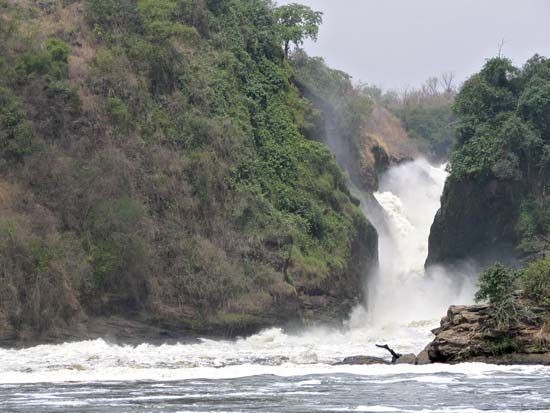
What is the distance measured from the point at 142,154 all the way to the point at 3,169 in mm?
7516

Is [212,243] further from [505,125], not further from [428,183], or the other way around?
[428,183]

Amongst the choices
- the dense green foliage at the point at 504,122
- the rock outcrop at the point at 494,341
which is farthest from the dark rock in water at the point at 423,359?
the dense green foliage at the point at 504,122

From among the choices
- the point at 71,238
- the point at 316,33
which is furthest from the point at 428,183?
the point at 71,238

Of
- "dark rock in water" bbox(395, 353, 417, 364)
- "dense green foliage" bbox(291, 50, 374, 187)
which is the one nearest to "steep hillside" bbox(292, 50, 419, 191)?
"dense green foliage" bbox(291, 50, 374, 187)

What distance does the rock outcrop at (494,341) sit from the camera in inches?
1698

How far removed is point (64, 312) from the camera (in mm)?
52344

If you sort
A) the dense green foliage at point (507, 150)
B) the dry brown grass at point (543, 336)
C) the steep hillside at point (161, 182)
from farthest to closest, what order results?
the dense green foliage at point (507, 150)
the steep hillside at point (161, 182)
the dry brown grass at point (543, 336)

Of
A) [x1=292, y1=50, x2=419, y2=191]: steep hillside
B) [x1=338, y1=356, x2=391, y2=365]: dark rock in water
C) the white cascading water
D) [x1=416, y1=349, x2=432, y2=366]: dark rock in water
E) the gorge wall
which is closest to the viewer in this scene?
the white cascading water

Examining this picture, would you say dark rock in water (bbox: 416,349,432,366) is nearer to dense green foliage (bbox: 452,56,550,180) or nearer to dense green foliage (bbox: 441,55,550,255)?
dense green foliage (bbox: 441,55,550,255)

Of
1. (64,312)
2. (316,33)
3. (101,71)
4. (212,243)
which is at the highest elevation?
(316,33)

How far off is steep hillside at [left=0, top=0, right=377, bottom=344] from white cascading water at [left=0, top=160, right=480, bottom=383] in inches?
73.1

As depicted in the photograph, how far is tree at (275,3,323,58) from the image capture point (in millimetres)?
82500

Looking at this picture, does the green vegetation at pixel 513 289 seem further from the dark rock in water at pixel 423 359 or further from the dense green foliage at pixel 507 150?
the dense green foliage at pixel 507 150

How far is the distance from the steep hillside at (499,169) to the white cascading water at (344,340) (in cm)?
291
